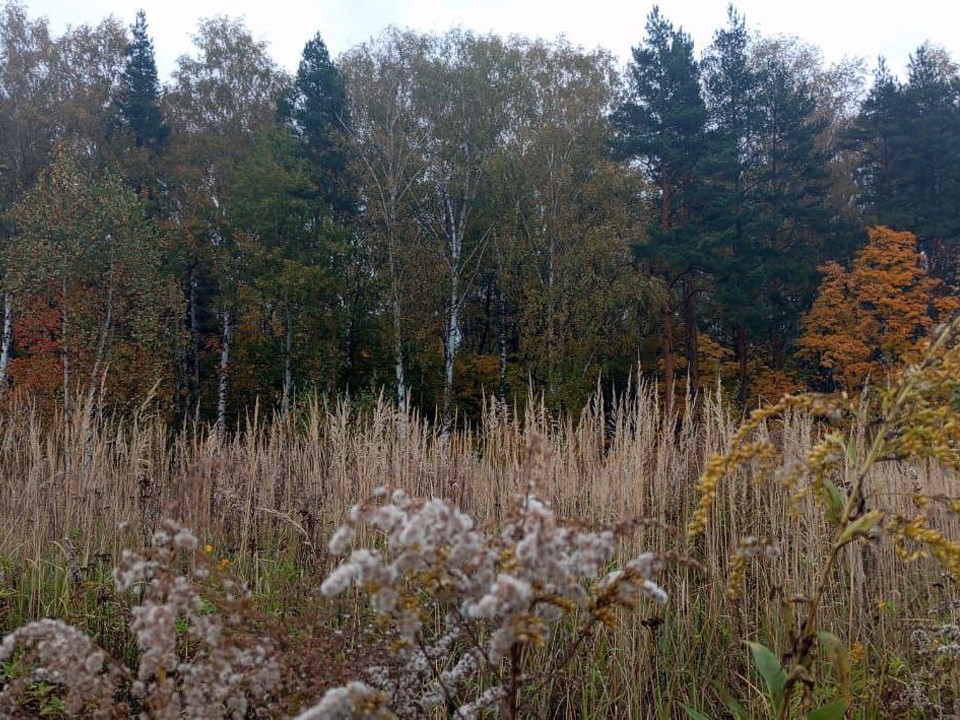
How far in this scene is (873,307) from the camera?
19.4 meters

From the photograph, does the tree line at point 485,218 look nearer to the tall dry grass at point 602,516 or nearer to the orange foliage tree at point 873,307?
the orange foliage tree at point 873,307

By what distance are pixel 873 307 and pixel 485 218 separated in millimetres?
10139

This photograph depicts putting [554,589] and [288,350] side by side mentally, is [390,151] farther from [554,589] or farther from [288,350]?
[554,589]

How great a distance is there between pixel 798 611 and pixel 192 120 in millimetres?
23992

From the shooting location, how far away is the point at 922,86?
19969mm

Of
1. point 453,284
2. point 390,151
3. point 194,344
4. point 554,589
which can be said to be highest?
point 390,151

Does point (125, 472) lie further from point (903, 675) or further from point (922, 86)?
point (922, 86)

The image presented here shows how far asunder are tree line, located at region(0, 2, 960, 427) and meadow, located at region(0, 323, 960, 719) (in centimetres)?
1299

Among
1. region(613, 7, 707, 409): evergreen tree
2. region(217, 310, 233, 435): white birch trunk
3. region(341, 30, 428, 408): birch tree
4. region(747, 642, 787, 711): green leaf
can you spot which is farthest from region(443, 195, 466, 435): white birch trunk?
region(747, 642, 787, 711): green leaf

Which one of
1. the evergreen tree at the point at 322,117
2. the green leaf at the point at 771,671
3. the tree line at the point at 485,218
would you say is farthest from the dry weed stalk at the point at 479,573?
the evergreen tree at the point at 322,117

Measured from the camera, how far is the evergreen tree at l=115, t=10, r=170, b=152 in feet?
73.2

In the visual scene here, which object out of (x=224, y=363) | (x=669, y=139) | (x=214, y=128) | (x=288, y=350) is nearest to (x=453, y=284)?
(x=288, y=350)

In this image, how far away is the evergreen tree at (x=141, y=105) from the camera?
2231 centimetres

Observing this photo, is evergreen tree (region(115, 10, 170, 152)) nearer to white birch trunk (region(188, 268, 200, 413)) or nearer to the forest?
the forest
